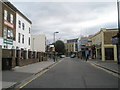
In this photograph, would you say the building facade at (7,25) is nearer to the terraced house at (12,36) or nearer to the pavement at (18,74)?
the terraced house at (12,36)

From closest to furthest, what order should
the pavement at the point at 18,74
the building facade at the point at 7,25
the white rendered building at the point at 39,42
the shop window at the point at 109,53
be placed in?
the pavement at the point at 18,74 < the building facade at the point at 7,25 < the shop window at the point at 109,53 < the white rendered building at the point at 39,42

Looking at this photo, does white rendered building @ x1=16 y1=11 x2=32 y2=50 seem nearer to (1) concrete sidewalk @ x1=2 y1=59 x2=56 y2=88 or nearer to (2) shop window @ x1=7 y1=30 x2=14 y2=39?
(2) shop window @ x1=7 y1=30 x2=14 y2=39

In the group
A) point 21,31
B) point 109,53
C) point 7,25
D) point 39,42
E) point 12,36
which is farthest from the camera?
point 39,42

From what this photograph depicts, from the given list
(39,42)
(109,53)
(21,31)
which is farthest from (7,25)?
(39,42)

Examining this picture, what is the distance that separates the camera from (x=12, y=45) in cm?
2778

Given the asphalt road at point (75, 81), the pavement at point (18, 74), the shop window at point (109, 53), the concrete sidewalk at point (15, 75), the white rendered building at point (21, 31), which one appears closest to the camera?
the asphalt road at point (75, 81)

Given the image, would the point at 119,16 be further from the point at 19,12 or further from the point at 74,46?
the point at 74,46

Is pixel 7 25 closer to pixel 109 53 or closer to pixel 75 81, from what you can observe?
pixel 75 81

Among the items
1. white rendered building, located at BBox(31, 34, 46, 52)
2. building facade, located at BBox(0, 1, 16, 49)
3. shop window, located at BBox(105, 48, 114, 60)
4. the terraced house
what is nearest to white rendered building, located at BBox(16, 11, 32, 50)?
the terraced house

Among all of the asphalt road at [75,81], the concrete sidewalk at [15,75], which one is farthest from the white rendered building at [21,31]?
the asphalt road at [75,81]

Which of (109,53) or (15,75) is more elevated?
(109,53)

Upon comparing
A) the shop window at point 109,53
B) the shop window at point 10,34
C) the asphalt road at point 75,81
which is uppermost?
the shop window at point 10,34

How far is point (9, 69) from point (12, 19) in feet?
40.2

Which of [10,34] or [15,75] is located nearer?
[15,75]
